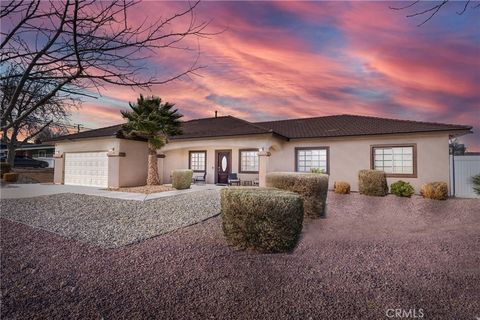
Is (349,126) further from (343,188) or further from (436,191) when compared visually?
(436,191)

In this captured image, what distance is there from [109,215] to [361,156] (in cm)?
1303

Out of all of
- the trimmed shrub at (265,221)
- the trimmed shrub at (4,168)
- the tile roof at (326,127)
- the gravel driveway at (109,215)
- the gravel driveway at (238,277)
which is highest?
the tile roof at (326,127)

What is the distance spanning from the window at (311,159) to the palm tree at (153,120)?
777 centimetres

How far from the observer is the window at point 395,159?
1412 cm

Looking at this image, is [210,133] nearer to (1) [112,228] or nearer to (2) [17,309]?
(1) [112,228]

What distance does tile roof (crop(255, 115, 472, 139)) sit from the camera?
13.9 meters

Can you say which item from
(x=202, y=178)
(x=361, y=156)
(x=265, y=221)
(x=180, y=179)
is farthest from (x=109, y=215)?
(x=361, y=156)

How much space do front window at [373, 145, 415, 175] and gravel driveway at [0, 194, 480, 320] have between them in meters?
7.46

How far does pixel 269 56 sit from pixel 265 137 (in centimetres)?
861

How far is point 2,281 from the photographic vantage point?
→ 435cm

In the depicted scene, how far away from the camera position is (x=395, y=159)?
14477 millimetres

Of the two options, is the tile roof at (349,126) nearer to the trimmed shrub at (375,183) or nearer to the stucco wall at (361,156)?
the stucco wall at (361,156)

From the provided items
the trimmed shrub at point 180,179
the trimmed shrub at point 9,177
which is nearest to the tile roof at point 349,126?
the trimmed shrub at point 180,179

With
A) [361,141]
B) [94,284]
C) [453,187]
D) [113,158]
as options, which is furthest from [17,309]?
[453,187]
